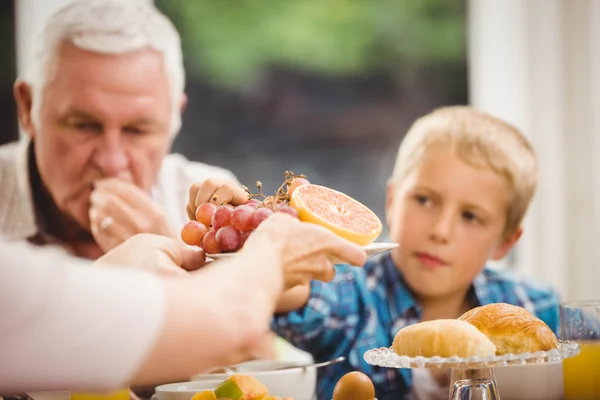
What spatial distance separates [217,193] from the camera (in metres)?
1.57

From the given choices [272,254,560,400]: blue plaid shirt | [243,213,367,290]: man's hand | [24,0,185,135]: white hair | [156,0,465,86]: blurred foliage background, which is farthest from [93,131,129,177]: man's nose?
[243,213,367,290]: man's hand

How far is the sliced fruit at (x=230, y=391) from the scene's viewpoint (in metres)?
1.14

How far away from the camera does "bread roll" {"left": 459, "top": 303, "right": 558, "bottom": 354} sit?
1.26 metres

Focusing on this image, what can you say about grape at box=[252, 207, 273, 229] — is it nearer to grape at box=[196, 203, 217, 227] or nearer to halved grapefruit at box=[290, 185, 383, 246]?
halved grapefruit at box=[290, 185, 383, 246]

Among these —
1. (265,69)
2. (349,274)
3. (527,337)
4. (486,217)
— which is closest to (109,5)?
(265,69)

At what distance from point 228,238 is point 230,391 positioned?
26cm

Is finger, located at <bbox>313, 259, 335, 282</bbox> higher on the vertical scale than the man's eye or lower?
higher

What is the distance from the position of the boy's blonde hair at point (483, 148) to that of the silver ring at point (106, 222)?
1.09 metres

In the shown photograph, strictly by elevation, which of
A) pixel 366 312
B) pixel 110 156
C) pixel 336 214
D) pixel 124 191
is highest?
pixel 336 214

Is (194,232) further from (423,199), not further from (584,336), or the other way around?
(423,199)

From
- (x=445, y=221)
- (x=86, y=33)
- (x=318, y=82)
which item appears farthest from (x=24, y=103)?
(x=445, y=221)

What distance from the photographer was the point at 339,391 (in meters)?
1.32

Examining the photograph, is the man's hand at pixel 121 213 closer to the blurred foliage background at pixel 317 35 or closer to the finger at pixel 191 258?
the blurred foliage background at pixel 317 35

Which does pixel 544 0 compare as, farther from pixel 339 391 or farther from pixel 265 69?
pixel 339 391
